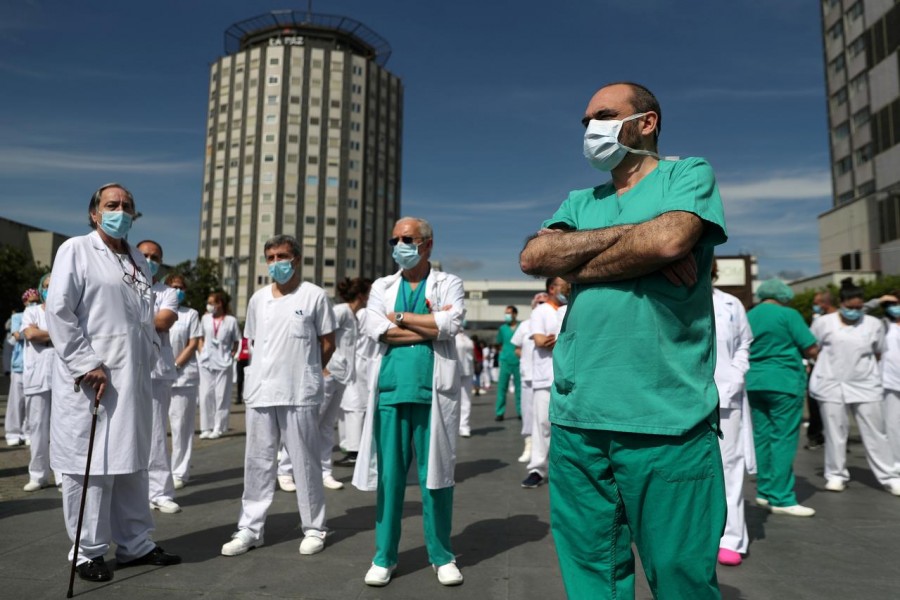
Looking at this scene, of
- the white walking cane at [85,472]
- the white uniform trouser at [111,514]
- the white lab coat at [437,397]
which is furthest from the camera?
the white lab coat at [437,397]

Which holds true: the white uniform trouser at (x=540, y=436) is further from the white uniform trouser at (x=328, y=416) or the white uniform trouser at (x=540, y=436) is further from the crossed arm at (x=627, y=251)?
the crossed arm at (x=627, y=251)

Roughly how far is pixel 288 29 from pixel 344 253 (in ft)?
100

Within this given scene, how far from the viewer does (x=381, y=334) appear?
441 centimetres

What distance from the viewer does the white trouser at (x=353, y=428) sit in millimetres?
8883

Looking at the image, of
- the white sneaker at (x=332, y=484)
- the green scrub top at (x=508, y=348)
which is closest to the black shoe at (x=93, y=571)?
the white sneaker at (x=332, y=484)

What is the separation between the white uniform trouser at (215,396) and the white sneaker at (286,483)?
4893 millimetres

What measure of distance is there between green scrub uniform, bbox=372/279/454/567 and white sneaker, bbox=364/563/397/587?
2.4 inches

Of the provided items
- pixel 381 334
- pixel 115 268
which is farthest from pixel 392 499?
pixel 115 268

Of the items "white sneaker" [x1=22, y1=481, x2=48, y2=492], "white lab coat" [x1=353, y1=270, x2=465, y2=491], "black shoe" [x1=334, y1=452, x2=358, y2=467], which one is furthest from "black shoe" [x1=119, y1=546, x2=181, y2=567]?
"black shoe" [x1=334, y1=452, x2=358, y2=467]

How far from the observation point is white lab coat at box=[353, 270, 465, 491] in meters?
4.27

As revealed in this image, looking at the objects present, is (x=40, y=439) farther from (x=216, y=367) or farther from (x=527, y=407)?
(x=527, y=407)

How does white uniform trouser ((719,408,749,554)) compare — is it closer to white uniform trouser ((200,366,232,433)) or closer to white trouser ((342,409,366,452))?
white trouser ((342,409,366,452))

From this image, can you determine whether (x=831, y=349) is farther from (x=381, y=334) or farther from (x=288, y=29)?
(x=288, y=29)

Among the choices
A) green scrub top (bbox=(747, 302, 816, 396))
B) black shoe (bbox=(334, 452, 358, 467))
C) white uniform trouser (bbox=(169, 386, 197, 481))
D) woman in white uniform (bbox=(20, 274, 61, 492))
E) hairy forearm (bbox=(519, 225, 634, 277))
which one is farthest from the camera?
black shoe (bbox=(334, 452, 358, 467))
